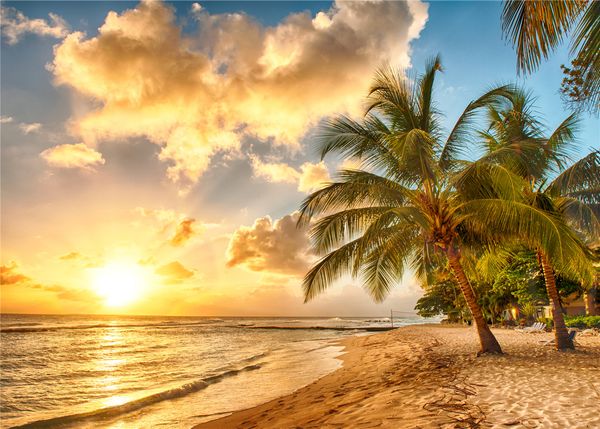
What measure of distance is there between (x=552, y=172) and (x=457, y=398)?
8.73 meters

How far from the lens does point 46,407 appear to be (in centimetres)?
1007

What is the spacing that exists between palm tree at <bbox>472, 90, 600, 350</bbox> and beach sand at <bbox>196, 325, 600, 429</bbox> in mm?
2564

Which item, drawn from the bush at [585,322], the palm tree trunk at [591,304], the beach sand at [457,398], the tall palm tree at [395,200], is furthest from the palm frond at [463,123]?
the palm tree trunk at [591,304]

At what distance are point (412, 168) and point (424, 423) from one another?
247 inches

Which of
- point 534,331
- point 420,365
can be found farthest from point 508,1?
point 534,331

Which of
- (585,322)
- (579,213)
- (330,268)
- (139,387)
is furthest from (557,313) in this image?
(585,322)

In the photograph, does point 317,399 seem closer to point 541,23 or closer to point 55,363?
point 541,23

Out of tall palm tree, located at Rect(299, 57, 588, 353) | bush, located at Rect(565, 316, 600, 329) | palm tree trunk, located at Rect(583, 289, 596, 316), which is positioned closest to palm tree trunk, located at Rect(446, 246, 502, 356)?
tall palm tree, located at Rect(299, 57, 588, 353)

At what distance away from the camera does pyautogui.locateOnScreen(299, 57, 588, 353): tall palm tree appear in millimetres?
9289

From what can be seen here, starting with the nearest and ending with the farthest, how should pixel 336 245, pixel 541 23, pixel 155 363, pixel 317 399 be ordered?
pixel 541 23, pixel 317 399, pixel 336 245, pixel 155 363

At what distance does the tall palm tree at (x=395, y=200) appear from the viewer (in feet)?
30.5

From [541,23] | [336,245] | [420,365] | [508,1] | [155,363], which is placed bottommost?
[155,363]

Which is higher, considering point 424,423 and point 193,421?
point 424,423

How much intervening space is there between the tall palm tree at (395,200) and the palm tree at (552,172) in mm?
1581
